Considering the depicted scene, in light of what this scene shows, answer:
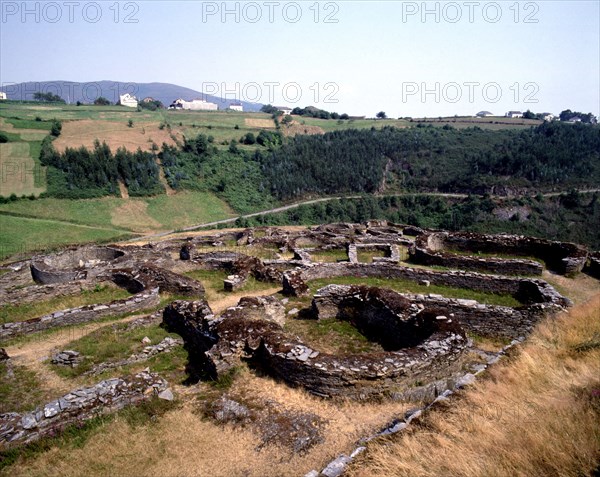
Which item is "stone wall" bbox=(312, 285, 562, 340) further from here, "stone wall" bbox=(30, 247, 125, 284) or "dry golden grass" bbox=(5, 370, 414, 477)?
"stone wall" bbox=(30, 247, 125, 284)

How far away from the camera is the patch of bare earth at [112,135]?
85.4 m

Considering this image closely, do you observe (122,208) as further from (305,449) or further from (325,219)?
(305,449)

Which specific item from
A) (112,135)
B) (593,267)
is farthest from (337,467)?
(112,135)

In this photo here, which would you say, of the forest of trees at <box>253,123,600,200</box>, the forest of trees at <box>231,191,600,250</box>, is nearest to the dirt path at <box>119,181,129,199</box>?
the forest of trees at <box>231,191,600,250</box>

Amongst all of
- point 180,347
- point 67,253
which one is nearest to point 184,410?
point 180,347

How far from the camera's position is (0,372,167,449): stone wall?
8.66 metres

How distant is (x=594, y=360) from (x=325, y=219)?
69.2m

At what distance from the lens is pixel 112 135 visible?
92.6m

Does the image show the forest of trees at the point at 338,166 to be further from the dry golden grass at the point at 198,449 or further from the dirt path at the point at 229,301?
the dry golden grass at the point at 198,449

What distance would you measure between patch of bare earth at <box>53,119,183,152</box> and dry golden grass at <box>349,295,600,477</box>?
90.6 metres

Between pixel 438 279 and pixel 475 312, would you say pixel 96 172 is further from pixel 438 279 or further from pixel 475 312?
pixel 475 312

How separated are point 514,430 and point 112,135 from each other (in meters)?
103

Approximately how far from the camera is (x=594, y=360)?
31.2ft

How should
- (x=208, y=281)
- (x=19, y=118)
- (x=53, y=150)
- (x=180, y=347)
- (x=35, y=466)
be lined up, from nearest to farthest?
(x=35, y=466) → (x=180, y=347) → (x=208, y=281) → (x=53, y=150) → (x=19, y=118)
